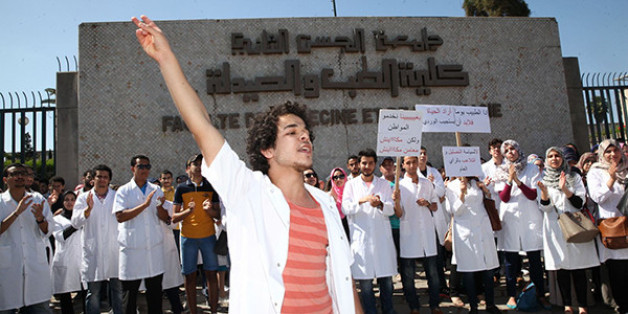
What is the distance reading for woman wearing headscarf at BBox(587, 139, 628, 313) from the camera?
468 cm

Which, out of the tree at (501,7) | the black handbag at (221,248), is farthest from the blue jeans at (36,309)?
the tree at (501,7)

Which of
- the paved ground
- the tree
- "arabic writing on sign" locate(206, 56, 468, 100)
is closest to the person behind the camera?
the paved ground

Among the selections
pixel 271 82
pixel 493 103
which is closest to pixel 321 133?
pixel 271 82

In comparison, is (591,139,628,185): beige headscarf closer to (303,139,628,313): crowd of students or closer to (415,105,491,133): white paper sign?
(303,139,628,313): crowd of students

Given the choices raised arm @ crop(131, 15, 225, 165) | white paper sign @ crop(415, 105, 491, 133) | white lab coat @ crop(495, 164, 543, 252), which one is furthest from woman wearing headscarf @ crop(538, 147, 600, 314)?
raised arm @ crop(131, 15, 225, 165)

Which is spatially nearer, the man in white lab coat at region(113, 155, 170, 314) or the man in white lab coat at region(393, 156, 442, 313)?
the man in white lab coat at region(113, 155, 170, 314)

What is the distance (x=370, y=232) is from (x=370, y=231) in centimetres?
1

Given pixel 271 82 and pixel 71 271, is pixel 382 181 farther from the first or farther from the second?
pixel 271 82

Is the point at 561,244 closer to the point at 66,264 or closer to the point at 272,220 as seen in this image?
the point at 272,220

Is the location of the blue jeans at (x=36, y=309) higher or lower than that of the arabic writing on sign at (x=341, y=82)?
lower

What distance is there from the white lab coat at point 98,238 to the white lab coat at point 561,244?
16.9 feet

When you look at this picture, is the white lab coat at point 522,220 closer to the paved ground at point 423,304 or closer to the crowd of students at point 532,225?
the crowd of students at point 532,225

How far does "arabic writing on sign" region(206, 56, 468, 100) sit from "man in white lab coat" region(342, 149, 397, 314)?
15.0 feet

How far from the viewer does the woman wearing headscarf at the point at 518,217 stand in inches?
208
